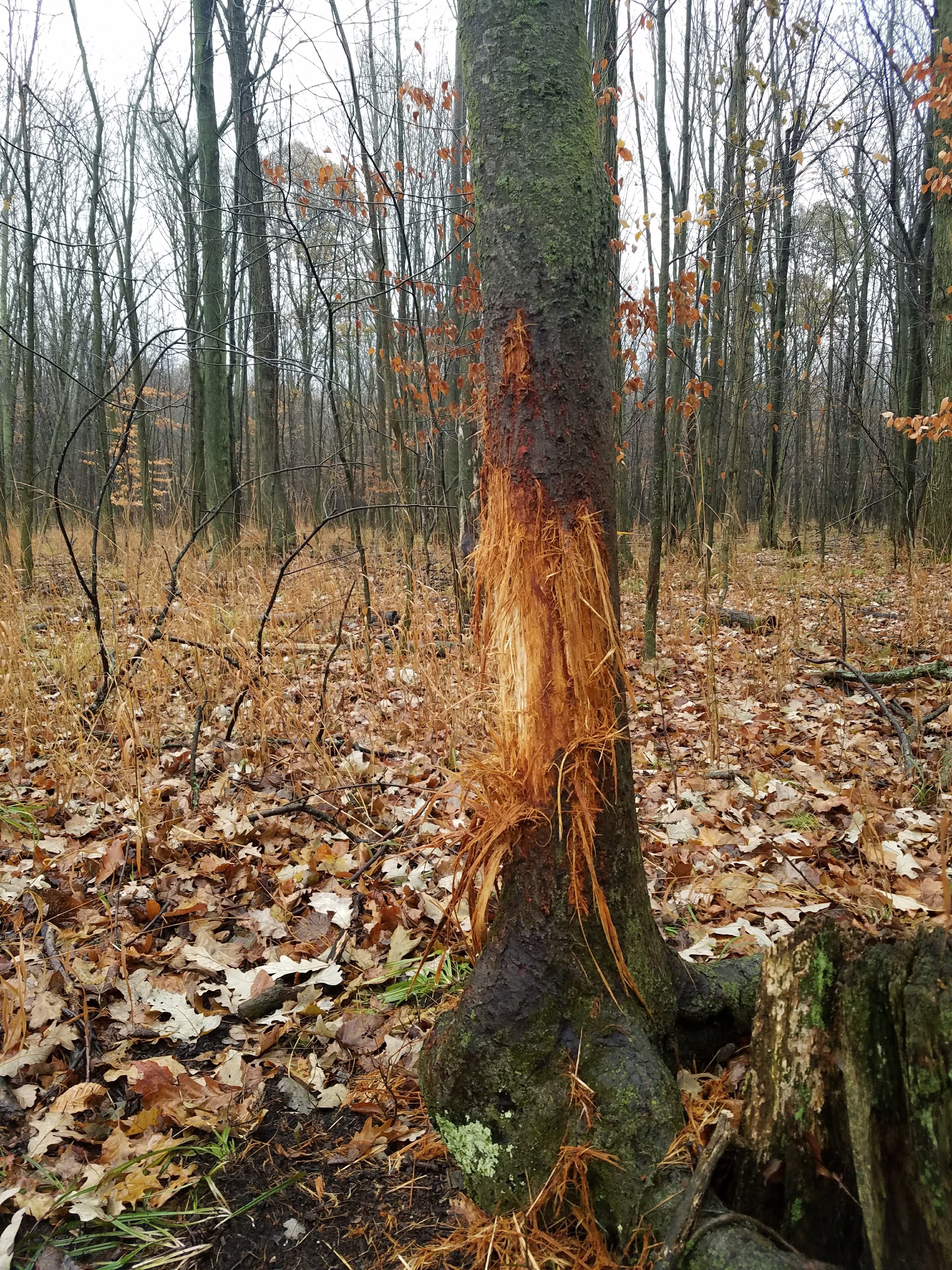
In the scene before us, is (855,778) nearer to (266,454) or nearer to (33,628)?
(33,628)

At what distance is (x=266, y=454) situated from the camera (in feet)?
33.8

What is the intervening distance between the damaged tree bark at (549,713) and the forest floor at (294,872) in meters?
0.15

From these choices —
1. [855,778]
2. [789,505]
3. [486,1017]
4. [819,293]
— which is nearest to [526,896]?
[486,1017]

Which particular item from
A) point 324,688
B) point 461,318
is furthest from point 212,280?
point 324,688

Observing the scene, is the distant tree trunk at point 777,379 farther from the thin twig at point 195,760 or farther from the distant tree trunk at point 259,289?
the thin twig at point 195,760

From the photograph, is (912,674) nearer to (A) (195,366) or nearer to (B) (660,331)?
A: (B) (660,331)

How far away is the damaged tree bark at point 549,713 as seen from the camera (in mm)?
1457

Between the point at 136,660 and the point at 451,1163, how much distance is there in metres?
2.65

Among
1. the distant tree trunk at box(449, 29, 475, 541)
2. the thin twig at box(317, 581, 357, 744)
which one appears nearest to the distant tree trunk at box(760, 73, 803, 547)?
the distant tree trunk at box(449, 29, 475, 541)

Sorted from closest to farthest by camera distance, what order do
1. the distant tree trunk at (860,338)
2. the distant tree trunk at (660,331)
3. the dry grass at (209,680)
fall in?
the dry grass at (209,680)
the distant tree trunk at (660,331)
the distant tree trunk at (860,338)

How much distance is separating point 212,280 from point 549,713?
355 inches

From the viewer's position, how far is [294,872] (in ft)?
9.09

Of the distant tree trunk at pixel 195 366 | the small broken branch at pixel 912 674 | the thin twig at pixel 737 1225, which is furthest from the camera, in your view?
the distant tree trunk at pixel 195 366

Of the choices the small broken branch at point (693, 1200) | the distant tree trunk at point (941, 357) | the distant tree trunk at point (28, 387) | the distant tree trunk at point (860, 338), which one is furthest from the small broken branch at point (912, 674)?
the distant tree trunk at point (860, 338)
